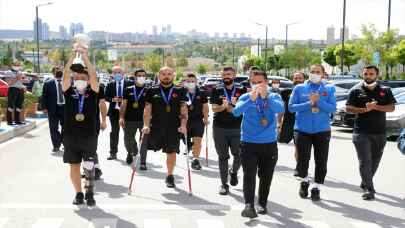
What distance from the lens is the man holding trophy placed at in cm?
793

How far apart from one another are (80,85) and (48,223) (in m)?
1.78

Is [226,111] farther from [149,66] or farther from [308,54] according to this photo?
[149,66]

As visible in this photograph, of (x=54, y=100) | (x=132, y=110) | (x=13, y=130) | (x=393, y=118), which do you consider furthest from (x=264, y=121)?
(x=13, y=130)

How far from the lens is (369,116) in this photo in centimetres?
873

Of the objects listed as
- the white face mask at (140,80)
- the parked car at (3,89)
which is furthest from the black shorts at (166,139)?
the parked car at (3,89)

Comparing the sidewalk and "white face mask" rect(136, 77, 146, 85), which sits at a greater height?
"white face mask" rect(136, 77, 146, 85)

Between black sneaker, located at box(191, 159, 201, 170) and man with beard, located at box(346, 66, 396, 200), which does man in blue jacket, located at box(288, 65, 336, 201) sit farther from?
black sneaker, located at box(191, 159, 201, 170)

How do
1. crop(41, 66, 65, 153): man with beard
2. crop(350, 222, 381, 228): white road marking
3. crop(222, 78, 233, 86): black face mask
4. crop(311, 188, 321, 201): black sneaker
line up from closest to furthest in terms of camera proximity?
crop(350, 222, 381, 228): white road marking
crop(311, 188, 321, 201): black sneaker
crop(222, 78, 233, 86): black face mask
crop(41, 66, 65, 153): man with beard

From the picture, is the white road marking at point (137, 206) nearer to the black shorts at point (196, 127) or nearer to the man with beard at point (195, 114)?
the man with beard at point (195, 114)

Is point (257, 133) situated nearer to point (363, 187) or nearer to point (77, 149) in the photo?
point (77, 149)

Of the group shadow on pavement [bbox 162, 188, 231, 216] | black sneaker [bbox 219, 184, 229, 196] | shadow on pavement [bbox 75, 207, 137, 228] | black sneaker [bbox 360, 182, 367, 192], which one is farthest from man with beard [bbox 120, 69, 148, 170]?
black sneaker [bbox 360, 182, 367, 192]

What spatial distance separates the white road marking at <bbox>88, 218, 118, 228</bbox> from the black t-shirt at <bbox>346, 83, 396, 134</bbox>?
3673 mm

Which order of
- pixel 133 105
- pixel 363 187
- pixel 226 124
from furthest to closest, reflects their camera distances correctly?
pixel 133 105 → pixel 363 187 → pixel 226 124

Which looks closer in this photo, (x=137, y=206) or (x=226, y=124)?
(x=137, y=206)
